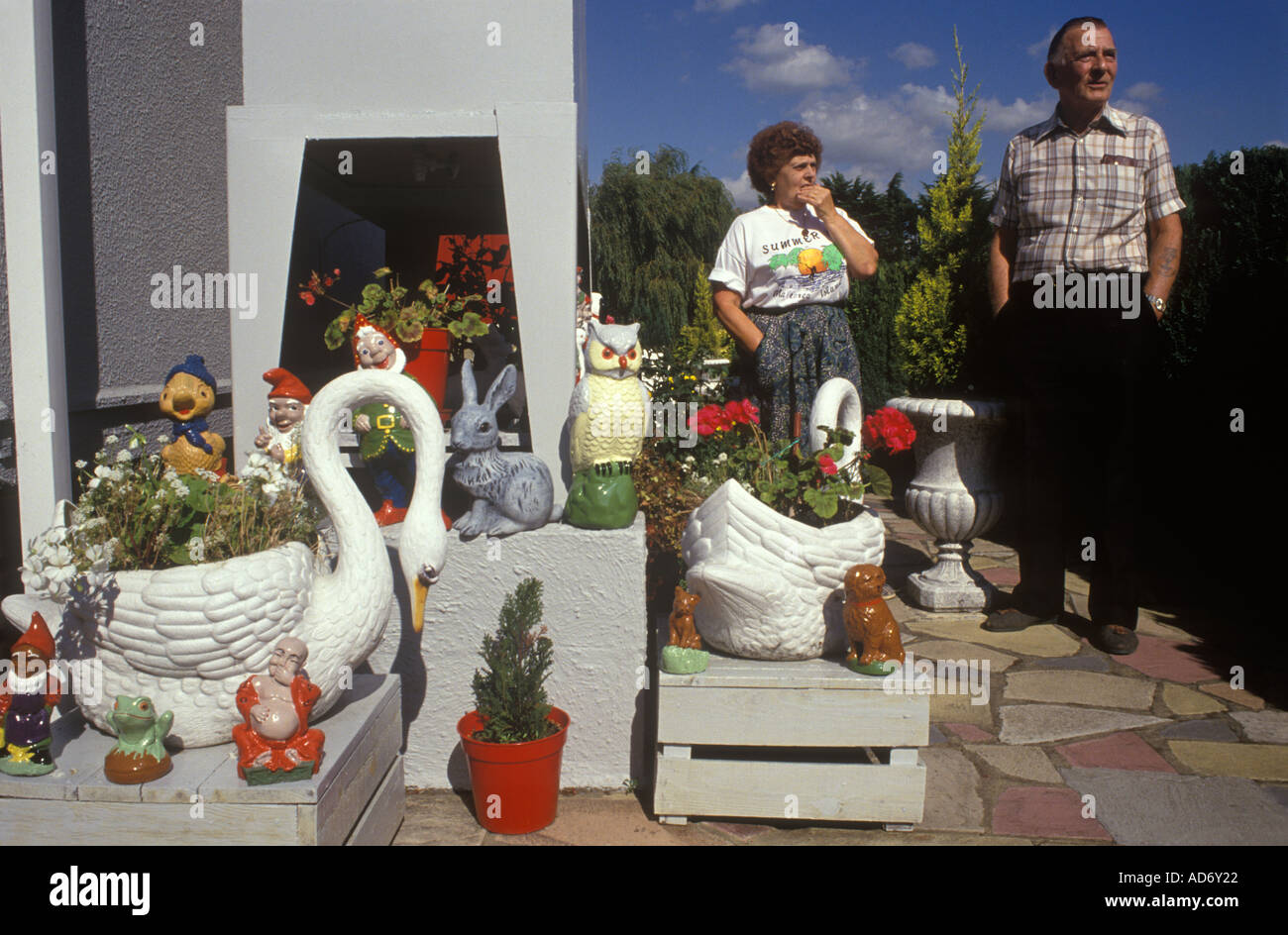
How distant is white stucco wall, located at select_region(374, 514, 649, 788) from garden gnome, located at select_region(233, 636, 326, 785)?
80 centimetres

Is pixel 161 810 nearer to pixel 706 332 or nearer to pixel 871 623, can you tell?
pixel 871 623

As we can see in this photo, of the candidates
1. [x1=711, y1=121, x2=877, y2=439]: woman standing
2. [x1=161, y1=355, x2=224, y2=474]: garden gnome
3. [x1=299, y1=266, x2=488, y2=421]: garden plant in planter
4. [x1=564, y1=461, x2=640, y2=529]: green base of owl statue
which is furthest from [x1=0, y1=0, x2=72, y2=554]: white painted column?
[x1=711, y1=121, x2=877, y2=439]: woman standing

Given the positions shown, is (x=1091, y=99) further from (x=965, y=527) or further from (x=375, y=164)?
(x=375, y=164)

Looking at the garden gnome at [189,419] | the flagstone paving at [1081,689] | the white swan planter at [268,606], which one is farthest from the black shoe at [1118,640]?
the garden gnome at [189,419]

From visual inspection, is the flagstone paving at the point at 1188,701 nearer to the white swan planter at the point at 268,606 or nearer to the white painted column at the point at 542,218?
the white painted column at the point at 542,218

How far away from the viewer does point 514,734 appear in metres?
2.60

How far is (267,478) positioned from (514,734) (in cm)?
99

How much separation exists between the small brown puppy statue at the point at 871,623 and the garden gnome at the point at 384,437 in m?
1.48

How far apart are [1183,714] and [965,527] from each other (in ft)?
5.04

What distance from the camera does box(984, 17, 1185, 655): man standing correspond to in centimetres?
403

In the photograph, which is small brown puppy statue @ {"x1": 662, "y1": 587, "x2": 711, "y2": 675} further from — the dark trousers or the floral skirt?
the dark trousers

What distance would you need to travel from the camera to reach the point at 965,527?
193 inches

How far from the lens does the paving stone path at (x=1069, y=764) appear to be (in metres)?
2.67

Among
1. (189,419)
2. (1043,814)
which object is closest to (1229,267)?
(1043,814)
